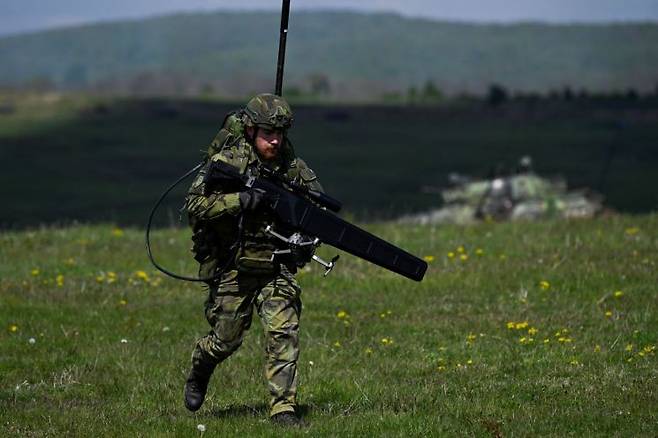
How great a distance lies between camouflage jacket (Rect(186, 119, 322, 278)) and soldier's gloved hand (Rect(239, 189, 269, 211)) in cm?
17

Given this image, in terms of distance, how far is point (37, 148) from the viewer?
75750mm

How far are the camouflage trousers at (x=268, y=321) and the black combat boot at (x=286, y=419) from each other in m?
0.03

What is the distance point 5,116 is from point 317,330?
274 feet

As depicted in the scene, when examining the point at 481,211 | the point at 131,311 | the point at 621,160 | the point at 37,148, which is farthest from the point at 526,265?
the point at 37,148

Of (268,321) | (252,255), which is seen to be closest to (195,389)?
(268,321)

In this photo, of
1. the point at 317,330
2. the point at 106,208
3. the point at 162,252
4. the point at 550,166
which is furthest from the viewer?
the point at 550,166

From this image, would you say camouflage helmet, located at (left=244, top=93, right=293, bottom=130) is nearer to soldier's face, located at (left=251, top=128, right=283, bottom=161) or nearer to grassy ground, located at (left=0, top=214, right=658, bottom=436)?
soldier's face, located at (left=251, top=128, right=283, bottom=161)

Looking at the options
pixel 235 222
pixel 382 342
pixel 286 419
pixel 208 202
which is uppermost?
pixel 208 202

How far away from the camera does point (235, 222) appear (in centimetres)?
961

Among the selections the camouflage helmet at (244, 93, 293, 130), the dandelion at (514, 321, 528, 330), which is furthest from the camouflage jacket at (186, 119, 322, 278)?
the dandelion at (514, 321, 528, 330)

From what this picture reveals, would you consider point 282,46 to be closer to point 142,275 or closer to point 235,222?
point 235,222

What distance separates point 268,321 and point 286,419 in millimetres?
680

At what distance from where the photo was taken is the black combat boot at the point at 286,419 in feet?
31.1

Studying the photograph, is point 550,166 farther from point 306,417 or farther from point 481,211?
point 306,417
